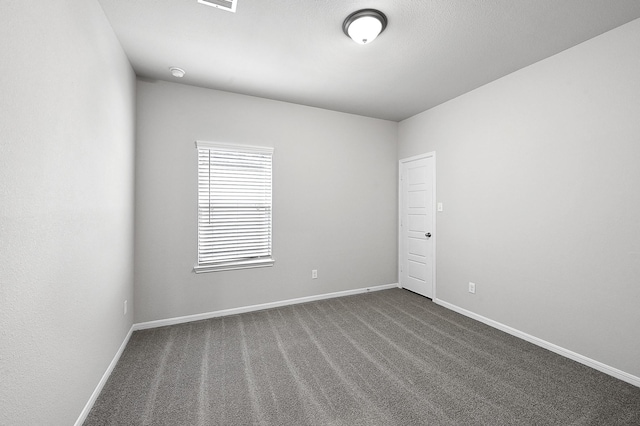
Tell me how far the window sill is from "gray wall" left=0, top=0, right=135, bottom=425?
1.04m

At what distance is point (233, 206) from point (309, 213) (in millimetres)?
1084

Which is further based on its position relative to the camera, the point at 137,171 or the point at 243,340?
the point at 137,171

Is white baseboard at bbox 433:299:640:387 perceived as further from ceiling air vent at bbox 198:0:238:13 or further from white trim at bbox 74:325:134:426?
ceiling air vent at bbox 198:0:238:13

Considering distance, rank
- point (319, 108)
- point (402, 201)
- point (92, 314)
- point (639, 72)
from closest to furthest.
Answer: point (92, 314), point (639, 72), point (319, 108), point (402, 201)

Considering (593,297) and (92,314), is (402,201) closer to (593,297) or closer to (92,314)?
(593,297)

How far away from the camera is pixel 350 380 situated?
208 centimetres

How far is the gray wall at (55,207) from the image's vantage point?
3.44 ft

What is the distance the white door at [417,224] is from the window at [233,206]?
2.29m

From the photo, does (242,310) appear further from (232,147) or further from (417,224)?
(417,224)

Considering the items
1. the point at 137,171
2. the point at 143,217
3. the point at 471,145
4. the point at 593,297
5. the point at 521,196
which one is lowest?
the point at 593,297

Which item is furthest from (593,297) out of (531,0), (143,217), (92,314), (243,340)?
(143,217)

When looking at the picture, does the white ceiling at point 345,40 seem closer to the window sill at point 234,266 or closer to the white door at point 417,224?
the white door at point 417,224

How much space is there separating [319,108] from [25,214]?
11.4ft

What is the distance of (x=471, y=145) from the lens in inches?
133
